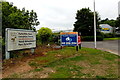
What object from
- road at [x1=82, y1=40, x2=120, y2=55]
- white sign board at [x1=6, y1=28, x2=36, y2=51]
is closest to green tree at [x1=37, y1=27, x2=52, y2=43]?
road at [x1=82, y1=40, x2=120, y2=55]

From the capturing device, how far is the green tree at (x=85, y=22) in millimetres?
26062

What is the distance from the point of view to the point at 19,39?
5824 mm

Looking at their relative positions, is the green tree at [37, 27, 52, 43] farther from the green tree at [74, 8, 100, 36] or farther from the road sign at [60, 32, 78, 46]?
the green tree at [74, 8, 100, 36]

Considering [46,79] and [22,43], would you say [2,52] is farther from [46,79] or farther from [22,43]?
[46,79]

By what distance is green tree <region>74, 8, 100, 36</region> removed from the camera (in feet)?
85.5

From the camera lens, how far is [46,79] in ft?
10.8

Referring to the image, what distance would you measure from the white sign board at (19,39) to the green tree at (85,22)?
21.0 meters

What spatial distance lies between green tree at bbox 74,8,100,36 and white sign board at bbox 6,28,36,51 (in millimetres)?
21020

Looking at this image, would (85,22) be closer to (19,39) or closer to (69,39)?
(69,39)

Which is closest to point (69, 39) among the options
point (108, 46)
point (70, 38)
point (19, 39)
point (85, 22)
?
point (70, 38)

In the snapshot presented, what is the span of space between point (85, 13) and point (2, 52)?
946 inches

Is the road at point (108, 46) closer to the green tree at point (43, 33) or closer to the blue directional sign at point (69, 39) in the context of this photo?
the blue directional sign at point (69, 39)

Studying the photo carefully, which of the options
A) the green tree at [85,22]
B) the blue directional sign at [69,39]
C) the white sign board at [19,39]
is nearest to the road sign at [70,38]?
the blue directional sign at [69,39]

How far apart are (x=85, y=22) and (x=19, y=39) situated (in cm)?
2234
